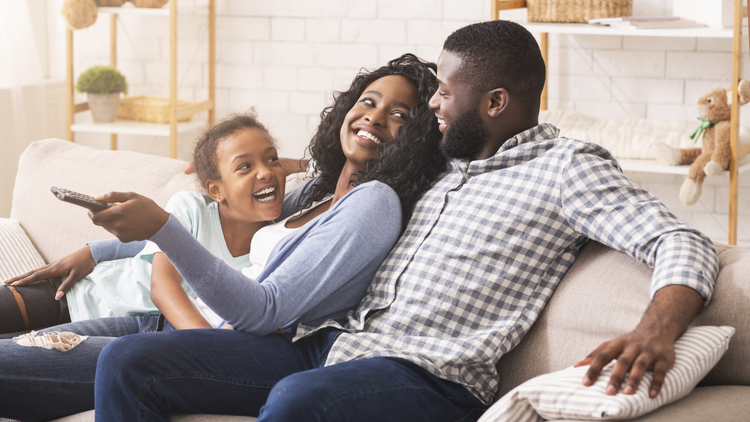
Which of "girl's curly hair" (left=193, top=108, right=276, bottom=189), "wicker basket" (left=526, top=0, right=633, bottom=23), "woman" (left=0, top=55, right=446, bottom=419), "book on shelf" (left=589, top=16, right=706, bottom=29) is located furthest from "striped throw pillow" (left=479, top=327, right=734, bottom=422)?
"wicker basket" (left=526, top=0, right=633, bottom=23)

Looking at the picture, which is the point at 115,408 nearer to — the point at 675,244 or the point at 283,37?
the point at 675,244

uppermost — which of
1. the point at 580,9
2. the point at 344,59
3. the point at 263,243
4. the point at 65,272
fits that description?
the point at 580,9

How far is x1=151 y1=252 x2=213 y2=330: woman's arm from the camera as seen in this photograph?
5.11 ft

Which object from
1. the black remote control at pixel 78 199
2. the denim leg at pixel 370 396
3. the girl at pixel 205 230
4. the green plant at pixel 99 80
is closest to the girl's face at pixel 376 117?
the girl at pixel 205 230

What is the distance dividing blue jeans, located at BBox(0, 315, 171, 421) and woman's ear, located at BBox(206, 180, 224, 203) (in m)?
0.44

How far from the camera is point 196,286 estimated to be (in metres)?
1.27

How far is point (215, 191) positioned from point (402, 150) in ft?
1.56

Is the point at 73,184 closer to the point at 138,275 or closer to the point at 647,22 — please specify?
the point at 138,275

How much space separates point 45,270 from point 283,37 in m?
1.90

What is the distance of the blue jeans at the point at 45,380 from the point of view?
1.43 m

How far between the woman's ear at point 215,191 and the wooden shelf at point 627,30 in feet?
4.81

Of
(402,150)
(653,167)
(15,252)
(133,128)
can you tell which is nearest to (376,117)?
(402,150)

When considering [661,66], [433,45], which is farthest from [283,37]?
Answer: [661,66]

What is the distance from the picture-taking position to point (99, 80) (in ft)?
10.8
